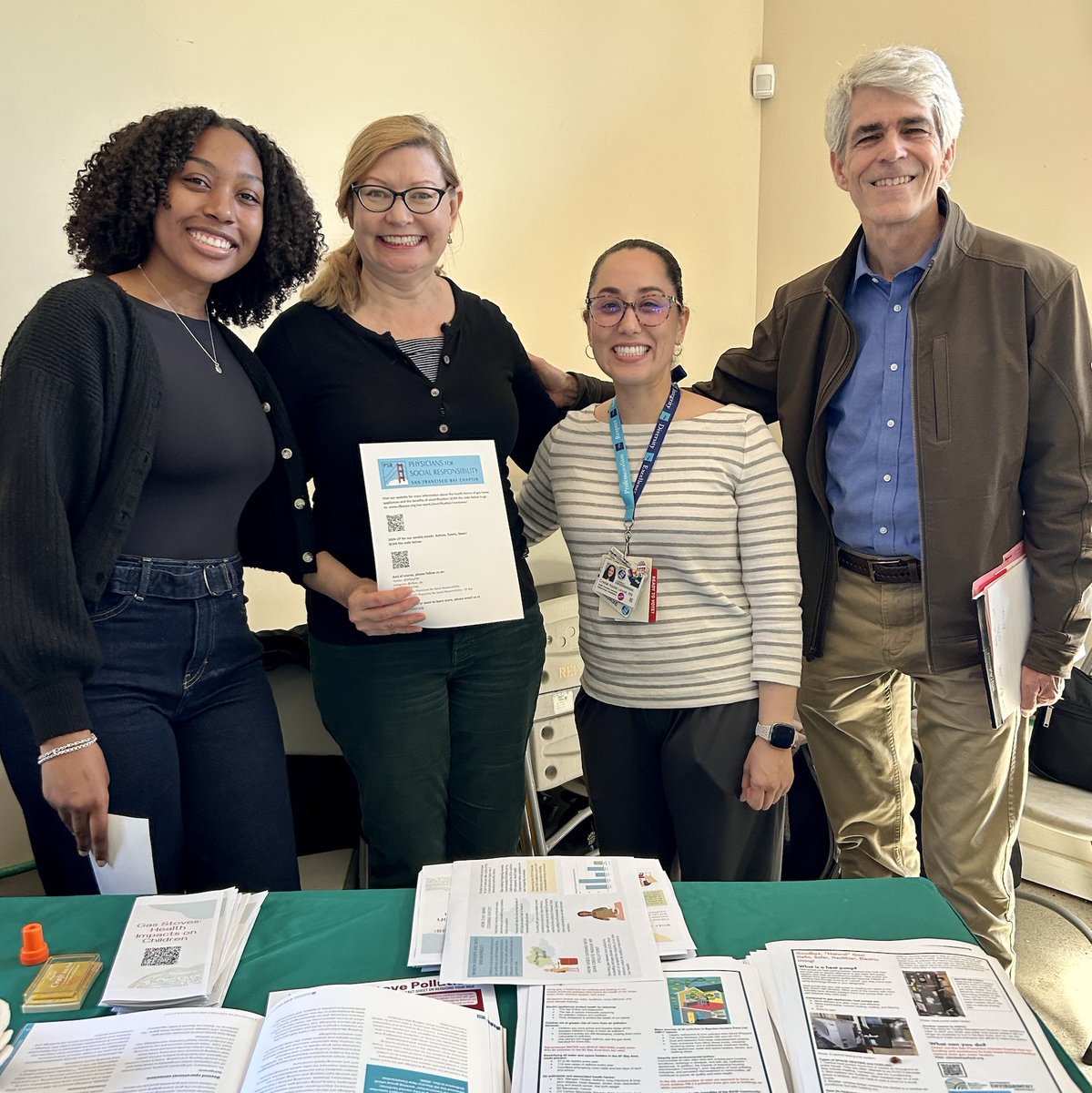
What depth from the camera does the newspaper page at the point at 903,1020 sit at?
87 centimetres

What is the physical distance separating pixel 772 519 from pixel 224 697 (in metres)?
0.98

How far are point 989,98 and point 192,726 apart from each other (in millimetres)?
3002

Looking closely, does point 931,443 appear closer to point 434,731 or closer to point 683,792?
point 683,792

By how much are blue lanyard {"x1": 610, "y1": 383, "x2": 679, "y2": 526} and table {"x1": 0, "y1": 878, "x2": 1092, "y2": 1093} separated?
0.67 meters

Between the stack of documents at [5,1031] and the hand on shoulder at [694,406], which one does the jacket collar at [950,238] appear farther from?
the stack of documents at [5,1031]

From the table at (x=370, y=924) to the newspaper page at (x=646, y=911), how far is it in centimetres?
2

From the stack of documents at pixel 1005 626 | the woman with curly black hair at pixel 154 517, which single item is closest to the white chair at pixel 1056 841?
the stack of documents at pixel 1005 626

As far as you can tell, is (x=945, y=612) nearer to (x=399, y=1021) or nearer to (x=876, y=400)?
(x=876, y=400)

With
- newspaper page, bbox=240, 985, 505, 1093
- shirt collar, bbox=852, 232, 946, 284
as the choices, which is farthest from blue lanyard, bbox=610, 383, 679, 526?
newspaper page, bbox=240, 985, 505, 1093

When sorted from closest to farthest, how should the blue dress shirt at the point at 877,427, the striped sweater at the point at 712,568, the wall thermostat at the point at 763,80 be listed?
1. the striped sweater at the point at 712,568
2. the blue dress shirt at the point at 877,427
3. the wall thermostat at the point at 763,80

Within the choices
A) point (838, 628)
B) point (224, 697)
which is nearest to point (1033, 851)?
point (838, 628)

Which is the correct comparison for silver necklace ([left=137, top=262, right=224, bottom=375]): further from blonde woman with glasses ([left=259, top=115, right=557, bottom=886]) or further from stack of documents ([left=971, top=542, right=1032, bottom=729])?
stack of documents ([left=971, top=542, right=1032, bottom=729])

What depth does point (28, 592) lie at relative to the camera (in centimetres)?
123

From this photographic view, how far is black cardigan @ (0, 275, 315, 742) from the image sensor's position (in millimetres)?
1229
